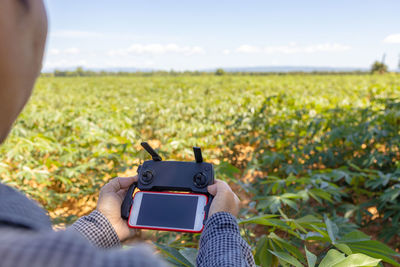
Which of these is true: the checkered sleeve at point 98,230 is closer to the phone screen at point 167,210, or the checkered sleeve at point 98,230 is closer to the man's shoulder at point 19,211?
the phone screen at point 167,210

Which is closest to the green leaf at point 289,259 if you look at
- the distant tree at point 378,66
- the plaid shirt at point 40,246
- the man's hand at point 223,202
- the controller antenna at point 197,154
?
the man's hand at point 223,202

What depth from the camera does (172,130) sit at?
407cm

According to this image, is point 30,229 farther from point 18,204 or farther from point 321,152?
point 321,152

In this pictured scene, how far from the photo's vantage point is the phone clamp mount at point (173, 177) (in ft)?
2.63

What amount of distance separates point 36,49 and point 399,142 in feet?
9.10

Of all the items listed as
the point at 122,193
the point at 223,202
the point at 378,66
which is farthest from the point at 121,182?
the point at 378,66

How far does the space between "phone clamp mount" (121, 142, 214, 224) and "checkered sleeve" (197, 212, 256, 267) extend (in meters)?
0.14

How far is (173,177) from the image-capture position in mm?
835

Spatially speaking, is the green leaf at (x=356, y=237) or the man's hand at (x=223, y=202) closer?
the man's hand at (x=223, y=202)

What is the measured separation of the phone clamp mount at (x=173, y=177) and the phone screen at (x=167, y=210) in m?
0.02

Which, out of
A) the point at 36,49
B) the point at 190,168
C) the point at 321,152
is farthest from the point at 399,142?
the point at 36,49

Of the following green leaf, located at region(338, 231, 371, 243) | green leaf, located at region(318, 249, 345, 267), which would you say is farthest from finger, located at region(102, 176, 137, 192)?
green leaf, located at region(338, 231, 371, 243)

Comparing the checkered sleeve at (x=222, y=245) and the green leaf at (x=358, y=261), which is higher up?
the checkered sleeve at (x=222, y=245)

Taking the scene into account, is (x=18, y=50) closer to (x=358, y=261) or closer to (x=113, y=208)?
(x=113, y=208)
